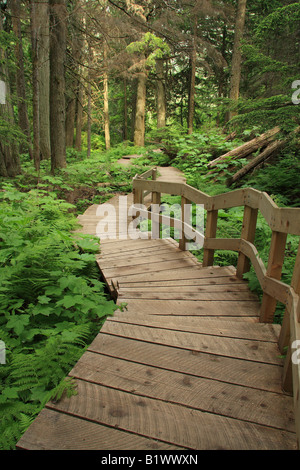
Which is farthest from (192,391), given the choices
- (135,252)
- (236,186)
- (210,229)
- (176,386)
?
(236,186)

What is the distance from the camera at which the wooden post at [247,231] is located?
12.0 feet

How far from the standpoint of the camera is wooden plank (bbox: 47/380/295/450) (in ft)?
5.12

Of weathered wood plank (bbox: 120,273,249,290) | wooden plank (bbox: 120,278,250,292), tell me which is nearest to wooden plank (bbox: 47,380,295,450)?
wooden plank (bbox: 120,278,250,292)

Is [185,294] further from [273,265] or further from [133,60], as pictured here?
[133,60]

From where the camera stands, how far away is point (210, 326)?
2791 millimetres

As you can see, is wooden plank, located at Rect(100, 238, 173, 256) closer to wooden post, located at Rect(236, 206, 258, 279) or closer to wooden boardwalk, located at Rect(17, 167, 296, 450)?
wooden post, located at Rect(236, 206, 258, 279)

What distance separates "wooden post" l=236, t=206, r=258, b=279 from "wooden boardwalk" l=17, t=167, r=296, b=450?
0.61 metres

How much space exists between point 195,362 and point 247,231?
2.08 m

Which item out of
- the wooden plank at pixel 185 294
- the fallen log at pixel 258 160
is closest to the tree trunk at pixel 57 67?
the fallen log at pixel 258 160

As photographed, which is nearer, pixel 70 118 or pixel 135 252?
pixel 135 252

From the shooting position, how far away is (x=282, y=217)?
8.29 feet

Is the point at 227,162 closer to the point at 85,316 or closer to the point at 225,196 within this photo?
the point at 225,196

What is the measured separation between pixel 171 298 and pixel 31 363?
1733mm

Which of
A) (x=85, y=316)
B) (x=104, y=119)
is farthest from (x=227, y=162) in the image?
(x=104, y=119)
